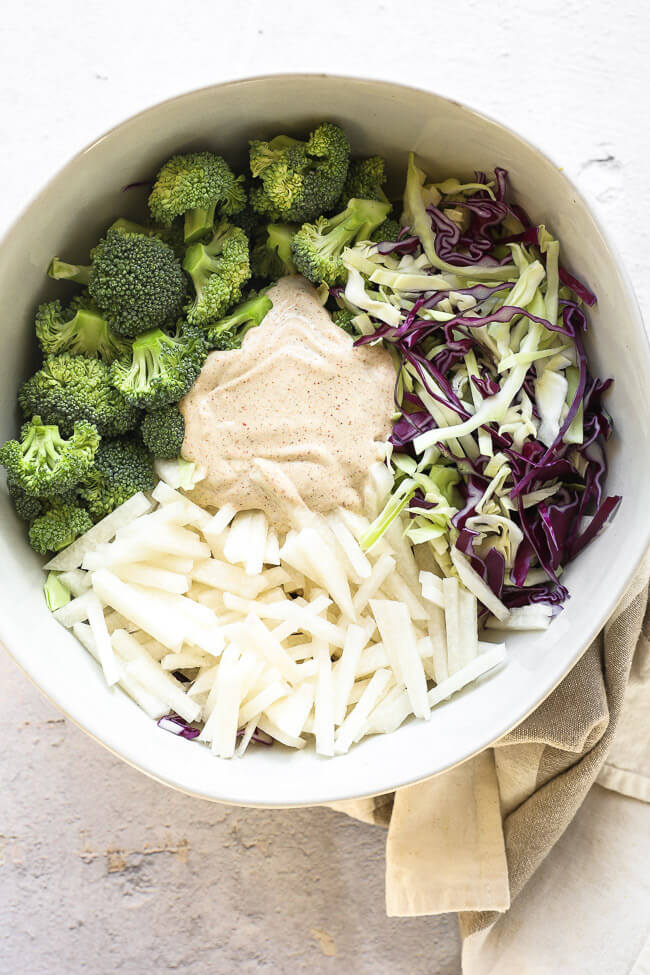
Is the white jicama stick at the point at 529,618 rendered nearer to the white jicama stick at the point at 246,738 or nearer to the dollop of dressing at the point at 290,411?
the dollop of dressing at the point at 290,411

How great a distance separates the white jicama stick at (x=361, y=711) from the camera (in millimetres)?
1646

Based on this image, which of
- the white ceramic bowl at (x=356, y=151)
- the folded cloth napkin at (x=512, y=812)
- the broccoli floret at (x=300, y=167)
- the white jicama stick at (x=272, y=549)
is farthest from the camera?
the folded cloth napkin at (x=512, y=812)

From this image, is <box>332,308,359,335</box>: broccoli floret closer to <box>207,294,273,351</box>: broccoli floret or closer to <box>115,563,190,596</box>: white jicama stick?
<box>207,294,273,351</box>: broccoli floret

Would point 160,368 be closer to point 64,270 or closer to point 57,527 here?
point 64,270

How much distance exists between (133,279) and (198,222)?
0.58 feet

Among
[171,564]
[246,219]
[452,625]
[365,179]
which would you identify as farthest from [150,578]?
[365,179]

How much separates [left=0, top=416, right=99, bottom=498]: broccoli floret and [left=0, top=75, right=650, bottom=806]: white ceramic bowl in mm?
63

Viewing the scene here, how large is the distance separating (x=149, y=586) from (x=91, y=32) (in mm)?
1309

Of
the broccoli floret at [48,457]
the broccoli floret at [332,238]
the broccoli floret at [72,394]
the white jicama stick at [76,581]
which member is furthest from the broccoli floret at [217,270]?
the white jicama stick at [76,581]

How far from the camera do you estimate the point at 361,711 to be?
66.0 inches

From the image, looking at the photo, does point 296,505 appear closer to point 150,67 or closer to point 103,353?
point 103,353

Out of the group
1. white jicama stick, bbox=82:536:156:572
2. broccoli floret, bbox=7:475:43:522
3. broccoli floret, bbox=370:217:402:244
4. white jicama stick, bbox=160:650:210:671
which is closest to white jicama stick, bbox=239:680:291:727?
white jicama stick, bbox=160:650:210:671

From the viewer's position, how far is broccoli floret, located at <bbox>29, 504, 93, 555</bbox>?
1666 mm

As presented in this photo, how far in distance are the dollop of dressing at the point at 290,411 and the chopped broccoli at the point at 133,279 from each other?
0.50ft
